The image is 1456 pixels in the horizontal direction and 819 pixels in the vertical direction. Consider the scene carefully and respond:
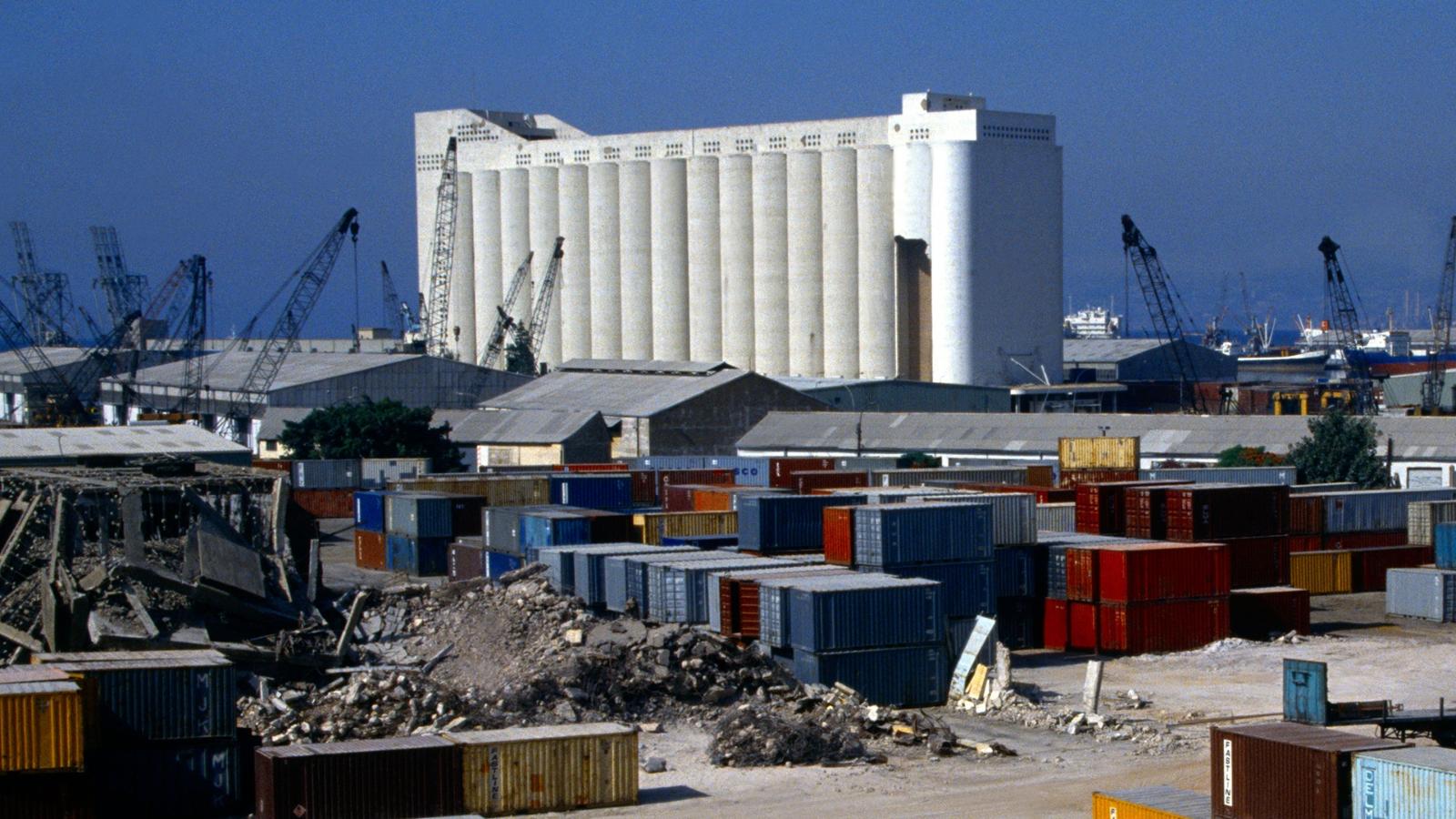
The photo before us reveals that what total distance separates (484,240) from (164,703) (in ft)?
427

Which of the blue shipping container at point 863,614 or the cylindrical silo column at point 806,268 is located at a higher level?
the cylindrical silo column at point 806,268

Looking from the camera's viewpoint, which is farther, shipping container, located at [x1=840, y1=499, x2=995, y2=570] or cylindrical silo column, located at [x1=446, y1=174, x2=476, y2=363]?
cylindrical silo column, located at [x1=446, y1=174, x2=476, y2=363]

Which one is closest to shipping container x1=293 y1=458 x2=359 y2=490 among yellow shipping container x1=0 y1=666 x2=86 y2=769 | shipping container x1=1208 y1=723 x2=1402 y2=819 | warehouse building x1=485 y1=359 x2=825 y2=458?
warehouse building x1=485 y1=359 x2=825 y2=458

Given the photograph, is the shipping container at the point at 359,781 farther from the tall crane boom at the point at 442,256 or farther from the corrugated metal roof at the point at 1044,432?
the tall crane boom at the point at 442,256

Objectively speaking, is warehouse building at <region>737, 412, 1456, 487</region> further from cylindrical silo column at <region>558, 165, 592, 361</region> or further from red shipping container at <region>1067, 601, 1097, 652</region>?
cylindrical silo column at <region>558, 165, 592, 361</region>

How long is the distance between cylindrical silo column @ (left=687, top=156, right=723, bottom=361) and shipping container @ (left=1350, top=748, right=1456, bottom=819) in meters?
118

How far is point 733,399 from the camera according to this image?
10275 cm

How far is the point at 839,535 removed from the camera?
45.0 m

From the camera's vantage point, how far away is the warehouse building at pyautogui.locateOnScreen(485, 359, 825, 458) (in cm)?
9969

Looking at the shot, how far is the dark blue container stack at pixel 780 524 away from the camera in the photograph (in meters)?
50.2

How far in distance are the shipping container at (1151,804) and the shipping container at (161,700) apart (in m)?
14.6

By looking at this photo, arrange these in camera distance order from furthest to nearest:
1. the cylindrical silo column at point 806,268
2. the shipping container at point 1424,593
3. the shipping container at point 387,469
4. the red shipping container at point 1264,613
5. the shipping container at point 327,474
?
the cylindrical silo column at point 806,268, the shipping container at point 387,469, the shipping container at point 327,474, the shipping container at point 1424,593, the red shipping container at point 1264,613

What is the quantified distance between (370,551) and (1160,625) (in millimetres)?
32100

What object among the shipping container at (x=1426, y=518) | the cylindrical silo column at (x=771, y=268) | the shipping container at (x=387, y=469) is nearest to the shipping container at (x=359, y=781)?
the shipping container at (x=1426, y=518)
